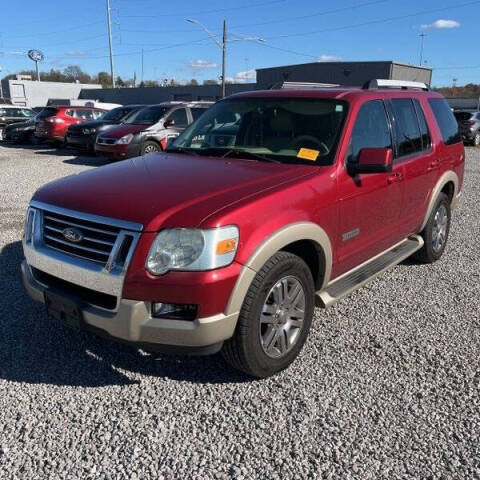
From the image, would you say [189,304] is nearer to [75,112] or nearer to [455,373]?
[455,373]

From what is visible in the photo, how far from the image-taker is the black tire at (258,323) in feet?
9.09

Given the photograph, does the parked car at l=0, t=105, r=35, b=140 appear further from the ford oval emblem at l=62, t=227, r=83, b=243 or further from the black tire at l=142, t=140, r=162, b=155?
the ford oval emblem at l=62, t=227, r=83, b=243

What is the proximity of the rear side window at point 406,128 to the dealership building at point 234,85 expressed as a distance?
3428 cm

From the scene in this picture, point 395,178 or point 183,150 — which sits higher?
point 183,150

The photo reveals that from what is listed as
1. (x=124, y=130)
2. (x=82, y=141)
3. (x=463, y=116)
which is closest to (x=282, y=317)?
(x=124, y=130)

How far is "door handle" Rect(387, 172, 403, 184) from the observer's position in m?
4.02

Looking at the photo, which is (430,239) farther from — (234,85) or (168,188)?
(234,85)

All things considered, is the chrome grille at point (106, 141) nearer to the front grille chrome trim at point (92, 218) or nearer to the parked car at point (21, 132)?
the parked car at point (21, 132)

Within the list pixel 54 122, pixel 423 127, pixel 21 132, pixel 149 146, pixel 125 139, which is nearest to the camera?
pixel 423 127

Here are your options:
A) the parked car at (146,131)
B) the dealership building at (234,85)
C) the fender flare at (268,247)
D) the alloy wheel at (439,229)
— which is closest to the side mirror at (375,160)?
the fender flare at (268,247)

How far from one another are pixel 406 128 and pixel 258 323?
2682mm

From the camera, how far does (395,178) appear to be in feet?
13.5

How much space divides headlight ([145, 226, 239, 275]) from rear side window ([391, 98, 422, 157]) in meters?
2.42

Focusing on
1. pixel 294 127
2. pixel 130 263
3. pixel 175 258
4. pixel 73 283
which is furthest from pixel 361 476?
pixel 294 127
